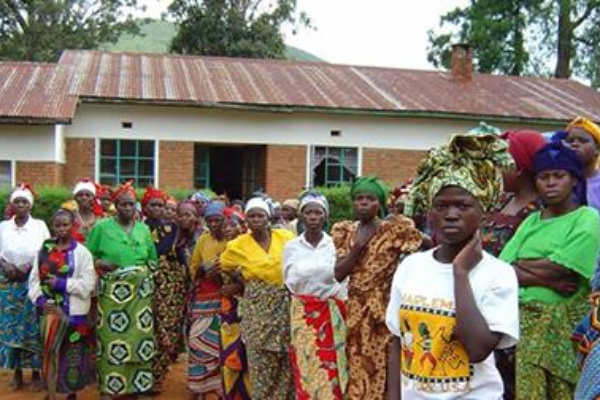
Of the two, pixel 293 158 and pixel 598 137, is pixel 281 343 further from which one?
pixel 293 158

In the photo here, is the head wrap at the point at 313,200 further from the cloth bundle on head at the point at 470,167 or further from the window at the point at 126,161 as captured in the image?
the window at the point at 126,161

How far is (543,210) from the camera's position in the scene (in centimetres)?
352

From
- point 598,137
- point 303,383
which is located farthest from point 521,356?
point 303,383

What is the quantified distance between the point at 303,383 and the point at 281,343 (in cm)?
46

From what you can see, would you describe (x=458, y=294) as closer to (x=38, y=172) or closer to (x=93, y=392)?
(x=93, y=392)

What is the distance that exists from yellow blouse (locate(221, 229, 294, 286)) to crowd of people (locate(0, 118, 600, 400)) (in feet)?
0.04

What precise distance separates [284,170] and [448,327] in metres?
14.3

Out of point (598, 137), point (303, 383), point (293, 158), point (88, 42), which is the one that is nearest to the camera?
point (598, 137)

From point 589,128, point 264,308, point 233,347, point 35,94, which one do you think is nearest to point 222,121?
point 35,94

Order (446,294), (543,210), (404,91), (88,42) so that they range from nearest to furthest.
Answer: (446,294)
(543,210)
(404,91)
(88,42)

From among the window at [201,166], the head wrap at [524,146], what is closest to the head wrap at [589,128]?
the head wrap at [524,146]

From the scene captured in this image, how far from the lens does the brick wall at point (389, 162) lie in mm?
17297

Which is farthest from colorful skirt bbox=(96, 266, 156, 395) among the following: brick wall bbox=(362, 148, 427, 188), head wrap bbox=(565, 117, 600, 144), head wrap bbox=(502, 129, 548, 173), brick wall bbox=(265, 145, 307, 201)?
brick wall bbox=(362, 148, 427, 188)

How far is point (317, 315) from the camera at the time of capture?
489 centimetres
